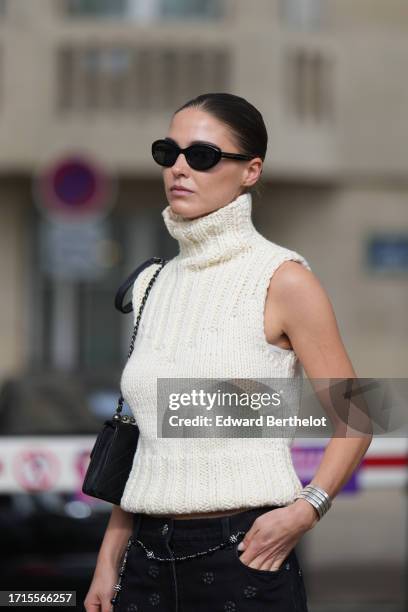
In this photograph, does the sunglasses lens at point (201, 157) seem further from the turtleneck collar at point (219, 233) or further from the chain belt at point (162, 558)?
the chain belt at point (162, 558)

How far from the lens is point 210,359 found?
3.01 m

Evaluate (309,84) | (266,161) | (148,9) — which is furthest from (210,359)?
(148,9)

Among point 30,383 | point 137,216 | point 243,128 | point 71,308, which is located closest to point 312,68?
point 137,216

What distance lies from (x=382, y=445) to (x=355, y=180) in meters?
5.92

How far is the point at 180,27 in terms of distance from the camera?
12945mm

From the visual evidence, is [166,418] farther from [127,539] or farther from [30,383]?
[30,383]

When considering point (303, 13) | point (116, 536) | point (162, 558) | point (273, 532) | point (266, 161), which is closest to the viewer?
point (273, 532)

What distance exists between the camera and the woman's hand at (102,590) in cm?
315

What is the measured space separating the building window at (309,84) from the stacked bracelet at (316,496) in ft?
34.2

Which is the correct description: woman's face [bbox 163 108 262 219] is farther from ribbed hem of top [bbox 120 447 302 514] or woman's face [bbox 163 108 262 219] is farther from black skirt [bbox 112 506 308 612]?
black skirt [bbox 112 506 308 612]

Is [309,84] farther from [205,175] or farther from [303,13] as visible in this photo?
[205,175]

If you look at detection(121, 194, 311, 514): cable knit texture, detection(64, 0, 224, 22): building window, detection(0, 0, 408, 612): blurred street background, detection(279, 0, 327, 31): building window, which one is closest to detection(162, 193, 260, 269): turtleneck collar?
detection(121, 194, 311, 514): cable knit texture

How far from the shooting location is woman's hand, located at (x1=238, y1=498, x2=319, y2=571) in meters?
2.88

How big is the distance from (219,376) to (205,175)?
0.44 metres
